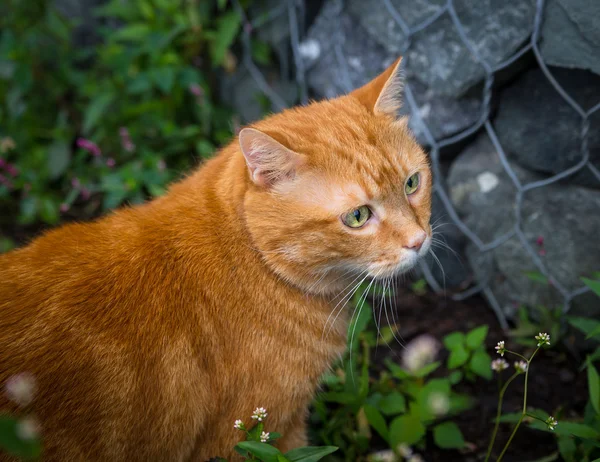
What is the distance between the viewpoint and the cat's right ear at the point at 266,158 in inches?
48.7

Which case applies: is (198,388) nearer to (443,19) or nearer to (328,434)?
(328,434)

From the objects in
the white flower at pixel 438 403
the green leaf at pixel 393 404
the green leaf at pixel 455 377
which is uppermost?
the green leaf at pixel 393 404

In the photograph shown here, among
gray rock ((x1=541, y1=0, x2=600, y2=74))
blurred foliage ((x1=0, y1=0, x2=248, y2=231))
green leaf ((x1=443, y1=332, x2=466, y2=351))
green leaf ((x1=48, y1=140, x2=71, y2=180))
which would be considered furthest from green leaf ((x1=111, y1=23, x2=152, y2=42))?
green leaf ((x1=443, y1=332, x2=466, y2=351))

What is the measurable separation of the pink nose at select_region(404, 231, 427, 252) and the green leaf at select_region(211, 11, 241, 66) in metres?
1.39

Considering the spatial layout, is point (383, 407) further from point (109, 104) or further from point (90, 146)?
point (109, 104)

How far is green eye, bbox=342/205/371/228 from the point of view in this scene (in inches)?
51.8

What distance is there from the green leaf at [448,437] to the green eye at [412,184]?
64 cm

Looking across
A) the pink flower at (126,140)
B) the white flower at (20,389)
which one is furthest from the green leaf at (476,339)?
the pink flower at (126,140)

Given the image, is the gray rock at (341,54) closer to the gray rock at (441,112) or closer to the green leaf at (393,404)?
the gray rock at (441,112)

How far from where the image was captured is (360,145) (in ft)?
4.53

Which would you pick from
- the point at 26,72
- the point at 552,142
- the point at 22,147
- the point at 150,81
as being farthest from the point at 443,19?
the point at 22,147

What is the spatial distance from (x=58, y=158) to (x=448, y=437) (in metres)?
2.01

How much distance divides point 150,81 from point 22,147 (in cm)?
79

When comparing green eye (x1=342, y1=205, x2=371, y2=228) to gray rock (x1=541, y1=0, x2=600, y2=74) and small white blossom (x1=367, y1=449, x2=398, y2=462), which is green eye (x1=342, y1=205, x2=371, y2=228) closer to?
small white blossom (x1=367, y1=449, x2=398, y2=462)
